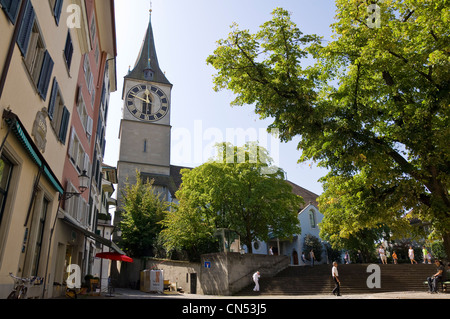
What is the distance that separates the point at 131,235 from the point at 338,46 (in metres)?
27.8

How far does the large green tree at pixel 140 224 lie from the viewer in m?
33.5

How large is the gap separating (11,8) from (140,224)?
28734mm

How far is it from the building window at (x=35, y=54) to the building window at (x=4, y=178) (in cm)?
242

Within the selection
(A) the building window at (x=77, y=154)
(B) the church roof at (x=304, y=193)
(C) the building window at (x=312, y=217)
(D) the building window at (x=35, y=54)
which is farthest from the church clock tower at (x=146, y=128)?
(D) the building window at (x=35, y=54)

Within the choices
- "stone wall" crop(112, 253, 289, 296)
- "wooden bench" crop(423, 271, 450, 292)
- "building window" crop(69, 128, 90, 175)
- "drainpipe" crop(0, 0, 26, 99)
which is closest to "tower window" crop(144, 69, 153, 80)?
"stone wall" crop(112, 253, 289, 296)

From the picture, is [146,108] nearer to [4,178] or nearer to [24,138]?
[24,138]

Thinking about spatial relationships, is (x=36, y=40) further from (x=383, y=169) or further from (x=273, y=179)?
(x=273, y=179)

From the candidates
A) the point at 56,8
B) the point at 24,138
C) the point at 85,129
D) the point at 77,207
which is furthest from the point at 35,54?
the point at 85,129

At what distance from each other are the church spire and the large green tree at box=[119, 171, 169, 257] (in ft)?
84.9

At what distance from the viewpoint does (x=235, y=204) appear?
2759 centimetres

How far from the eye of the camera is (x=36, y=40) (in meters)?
9.24

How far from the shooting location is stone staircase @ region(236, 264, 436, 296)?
20.5 m

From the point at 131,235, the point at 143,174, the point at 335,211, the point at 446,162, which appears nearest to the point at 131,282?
the point at 131,235

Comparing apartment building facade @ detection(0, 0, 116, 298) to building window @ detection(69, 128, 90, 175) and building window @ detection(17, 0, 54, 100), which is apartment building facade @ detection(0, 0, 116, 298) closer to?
building window @ detection(17, 0, 54, 100)
